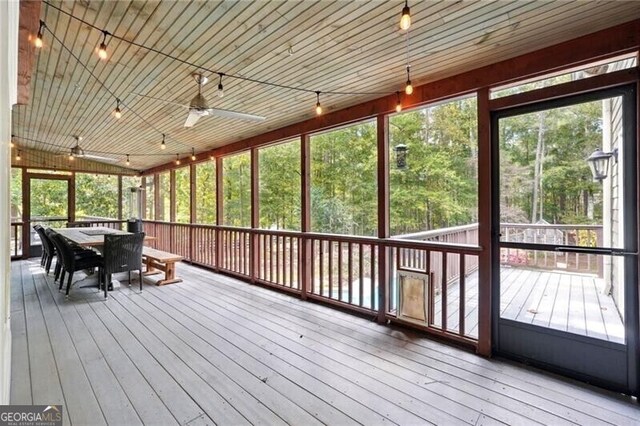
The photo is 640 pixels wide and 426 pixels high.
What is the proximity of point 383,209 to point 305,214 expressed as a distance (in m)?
1.37

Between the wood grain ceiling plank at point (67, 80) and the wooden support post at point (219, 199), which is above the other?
the wood grain ceiling plank at point (67, 80)

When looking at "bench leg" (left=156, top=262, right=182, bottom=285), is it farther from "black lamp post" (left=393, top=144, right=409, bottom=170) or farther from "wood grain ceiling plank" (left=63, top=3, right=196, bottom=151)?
"black lamp post" (left=393, top=144, right=409, bottom=170)

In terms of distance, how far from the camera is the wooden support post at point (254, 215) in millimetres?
5488

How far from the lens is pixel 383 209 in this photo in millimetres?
3713

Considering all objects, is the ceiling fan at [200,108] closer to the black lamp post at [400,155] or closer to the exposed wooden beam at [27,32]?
the exposed wooden beam at [27,32]

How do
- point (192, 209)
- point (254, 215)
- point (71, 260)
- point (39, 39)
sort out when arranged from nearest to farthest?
point (39, 39), point (71, 260), point (254, 215), point (192, 209)

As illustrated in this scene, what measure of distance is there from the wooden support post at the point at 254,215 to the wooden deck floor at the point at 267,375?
1633 millimetres

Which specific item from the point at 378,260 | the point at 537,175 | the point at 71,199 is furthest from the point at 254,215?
the point at 71,199

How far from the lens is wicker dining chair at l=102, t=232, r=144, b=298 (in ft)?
14.9

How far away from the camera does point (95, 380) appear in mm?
2441

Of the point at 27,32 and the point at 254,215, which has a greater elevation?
the point at 27,32

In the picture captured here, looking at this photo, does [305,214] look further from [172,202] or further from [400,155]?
[172,202]
